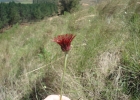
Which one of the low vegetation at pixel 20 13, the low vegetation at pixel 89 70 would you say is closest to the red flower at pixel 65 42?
the low vegetation at pixel 89 70

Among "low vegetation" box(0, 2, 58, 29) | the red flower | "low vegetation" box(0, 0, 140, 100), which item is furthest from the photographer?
"low vegetation" box(0, 2, 58, 29)

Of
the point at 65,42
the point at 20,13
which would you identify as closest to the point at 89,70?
the point at 65,42

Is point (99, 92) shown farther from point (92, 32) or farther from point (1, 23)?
point (1, 23)

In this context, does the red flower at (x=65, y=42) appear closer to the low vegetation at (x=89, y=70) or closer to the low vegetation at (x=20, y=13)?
the low vegetation at (x=89, y=70)

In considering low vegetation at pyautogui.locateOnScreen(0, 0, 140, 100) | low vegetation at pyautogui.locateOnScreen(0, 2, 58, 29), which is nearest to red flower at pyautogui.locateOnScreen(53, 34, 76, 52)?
low vegetation at pyautogui.locateOnScreen(0, 0, 140, 100)

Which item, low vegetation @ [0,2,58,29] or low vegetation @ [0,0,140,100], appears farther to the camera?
low vegetation @ [0,2,58,29]

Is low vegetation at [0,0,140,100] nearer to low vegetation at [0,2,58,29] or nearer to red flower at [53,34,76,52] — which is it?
red flower at [53,34,76,52]

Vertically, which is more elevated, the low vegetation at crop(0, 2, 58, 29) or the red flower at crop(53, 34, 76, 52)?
the red flower at crop(53, 34, 76, 52)

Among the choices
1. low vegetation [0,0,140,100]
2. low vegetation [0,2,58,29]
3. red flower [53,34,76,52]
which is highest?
red flower [53,34,76,52]

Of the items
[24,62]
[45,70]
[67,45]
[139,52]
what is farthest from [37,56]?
[67,45]

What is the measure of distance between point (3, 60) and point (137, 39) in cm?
171

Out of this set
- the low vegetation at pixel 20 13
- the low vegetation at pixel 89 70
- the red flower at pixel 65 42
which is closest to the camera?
the red flower at pixel 65 42

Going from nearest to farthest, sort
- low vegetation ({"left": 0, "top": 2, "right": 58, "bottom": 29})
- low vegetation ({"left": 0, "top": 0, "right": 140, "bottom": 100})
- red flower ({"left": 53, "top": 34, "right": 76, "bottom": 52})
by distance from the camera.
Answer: red flower ({"left": 53, "top": 34, "right": 76, "bottom": 52}), low vegetation ({"left": 0, "top": 0, "right": 140, "bottom": 100}), low vegetation ({"left": 0, "top": 2, "right": 58, "bottom": 29})

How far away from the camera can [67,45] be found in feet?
3.37
